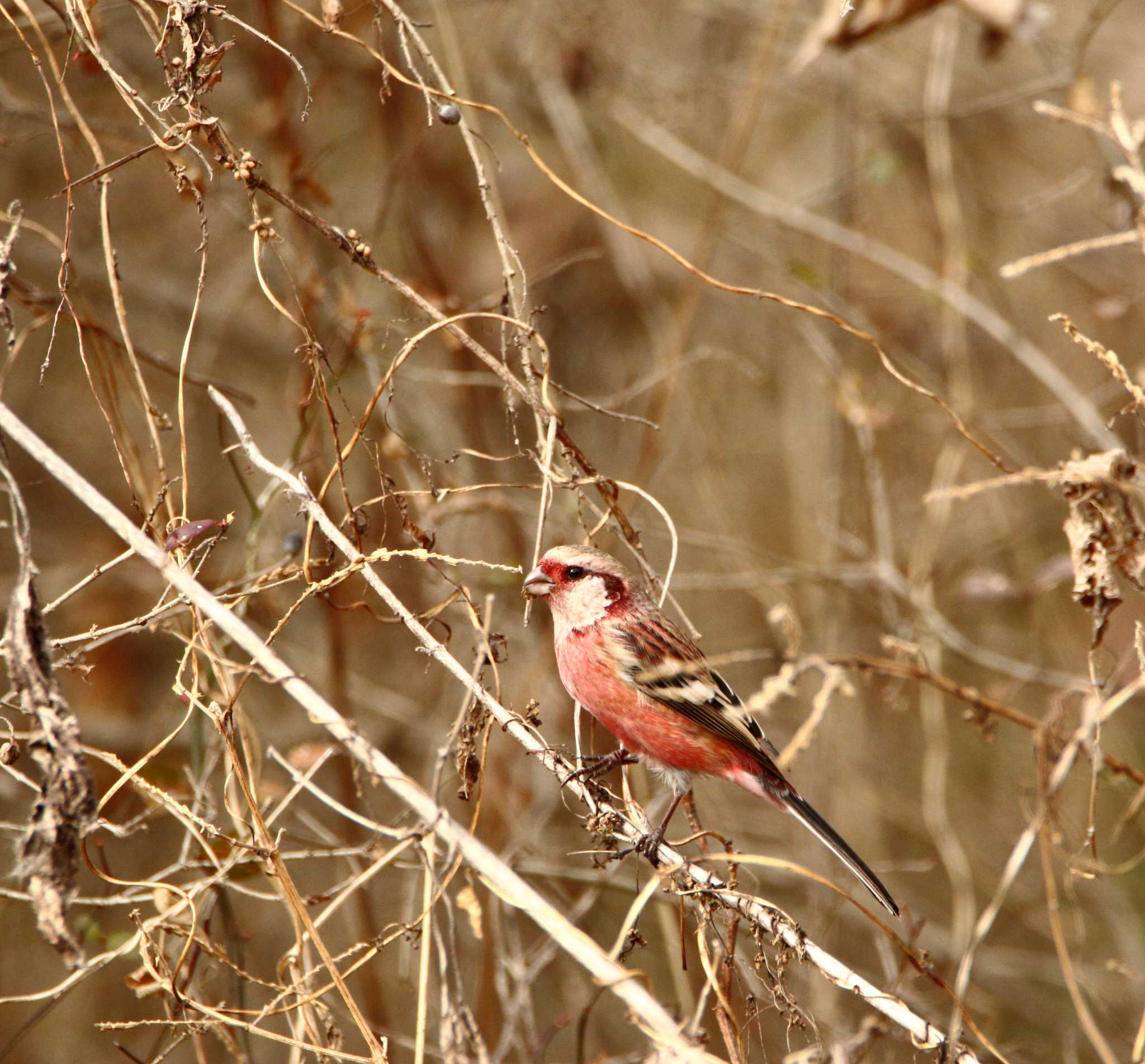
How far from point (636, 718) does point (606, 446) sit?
4.05 m

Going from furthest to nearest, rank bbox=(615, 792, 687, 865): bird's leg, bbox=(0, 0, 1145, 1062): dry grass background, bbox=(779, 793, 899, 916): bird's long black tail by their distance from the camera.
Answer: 1. bbox=(0, 0, 1145, 1062): dry grass background
2. bbox=(779, 793, 899, 916): bird's long black tail
3. bbox=(615, 792, 687, 865): bird's leg

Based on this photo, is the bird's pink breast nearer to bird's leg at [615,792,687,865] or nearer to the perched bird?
the perched bird

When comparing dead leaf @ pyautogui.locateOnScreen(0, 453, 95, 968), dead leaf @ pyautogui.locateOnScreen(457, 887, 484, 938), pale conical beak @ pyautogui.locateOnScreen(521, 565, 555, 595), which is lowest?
dead leaf @ pyautogui.locateOnScreen(457, 887, 484, 938)

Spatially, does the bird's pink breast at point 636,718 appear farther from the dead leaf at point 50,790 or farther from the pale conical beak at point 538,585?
the dead leaf at point 50,790

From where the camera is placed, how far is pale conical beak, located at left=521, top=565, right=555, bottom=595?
12.5 feet

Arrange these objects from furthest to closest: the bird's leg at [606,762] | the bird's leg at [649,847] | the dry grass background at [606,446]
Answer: the dry grass background at [606,446] → the bird's leg at [606,762] → the bird's leg at [649,847]

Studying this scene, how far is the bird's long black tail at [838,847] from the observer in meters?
3.34

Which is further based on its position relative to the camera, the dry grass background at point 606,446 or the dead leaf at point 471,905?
the dry grass background at point 606,446

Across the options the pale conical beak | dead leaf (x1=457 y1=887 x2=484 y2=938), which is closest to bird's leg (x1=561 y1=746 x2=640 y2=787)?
the pale conical beak

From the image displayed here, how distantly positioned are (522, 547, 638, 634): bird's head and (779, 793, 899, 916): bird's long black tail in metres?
0.94

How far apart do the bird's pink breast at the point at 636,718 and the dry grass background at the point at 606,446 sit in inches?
18.6

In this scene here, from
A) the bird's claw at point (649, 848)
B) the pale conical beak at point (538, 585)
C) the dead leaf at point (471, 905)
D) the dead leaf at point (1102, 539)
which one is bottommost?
the bird's claw at point (649, 848)

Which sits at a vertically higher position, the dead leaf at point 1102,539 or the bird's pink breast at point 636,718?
the dead leaf at point 1102,539

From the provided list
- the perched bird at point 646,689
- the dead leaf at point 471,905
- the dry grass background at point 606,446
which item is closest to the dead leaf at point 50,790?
the dead leaf at point 471,905
